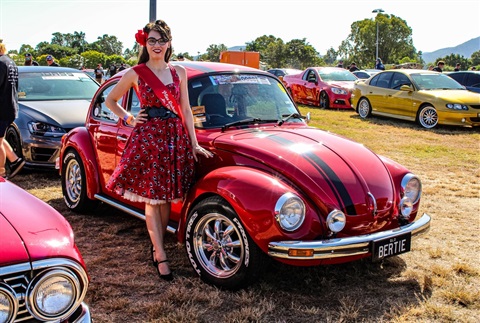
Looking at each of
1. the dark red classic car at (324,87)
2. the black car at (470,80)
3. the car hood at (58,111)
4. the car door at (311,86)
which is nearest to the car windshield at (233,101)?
the car hood at (58,111)

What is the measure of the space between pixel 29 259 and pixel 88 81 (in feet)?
24.7

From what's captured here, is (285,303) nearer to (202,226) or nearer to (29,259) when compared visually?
(202,226)

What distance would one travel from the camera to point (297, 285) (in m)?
3.99

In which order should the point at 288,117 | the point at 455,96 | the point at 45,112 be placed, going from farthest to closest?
the point at 455,96, the point at 45,112, the point at 288,117

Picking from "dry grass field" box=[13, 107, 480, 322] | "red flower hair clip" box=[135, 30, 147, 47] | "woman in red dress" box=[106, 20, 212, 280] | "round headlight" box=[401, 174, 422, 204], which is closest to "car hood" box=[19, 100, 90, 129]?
"dry grass field" box=[13, 107, 480, 322]

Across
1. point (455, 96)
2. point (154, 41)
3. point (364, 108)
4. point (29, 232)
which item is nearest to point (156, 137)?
point (154, 41)

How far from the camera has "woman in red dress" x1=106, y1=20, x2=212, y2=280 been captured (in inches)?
154

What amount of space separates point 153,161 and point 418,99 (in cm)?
1041

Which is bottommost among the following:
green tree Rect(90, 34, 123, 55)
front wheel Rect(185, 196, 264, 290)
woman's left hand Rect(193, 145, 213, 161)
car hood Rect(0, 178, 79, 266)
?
front wheel Rect(185, 196, 264, 290)

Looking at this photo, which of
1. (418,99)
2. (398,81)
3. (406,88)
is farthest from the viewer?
(398,81)

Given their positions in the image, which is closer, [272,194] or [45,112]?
[272,194]

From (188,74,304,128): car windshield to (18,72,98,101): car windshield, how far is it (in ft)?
15.4

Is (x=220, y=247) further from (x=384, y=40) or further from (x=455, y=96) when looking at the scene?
(x=384, y=40)

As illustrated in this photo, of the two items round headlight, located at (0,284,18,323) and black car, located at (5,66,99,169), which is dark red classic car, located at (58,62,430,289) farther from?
black car, located at (5,66,99,169)
